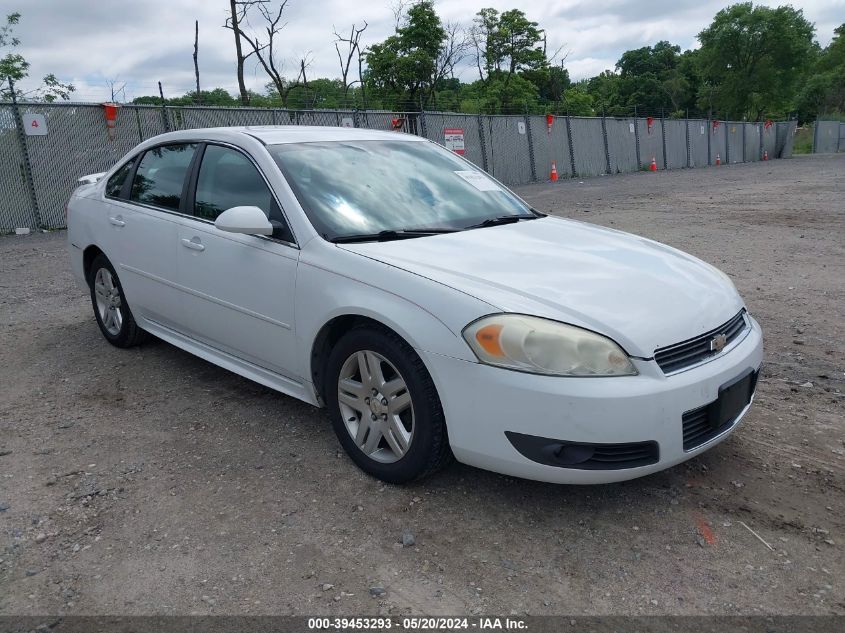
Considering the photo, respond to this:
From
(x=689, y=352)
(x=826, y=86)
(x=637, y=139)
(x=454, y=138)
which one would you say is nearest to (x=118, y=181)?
(x=689, y=352)

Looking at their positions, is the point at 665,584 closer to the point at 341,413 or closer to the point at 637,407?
the point at 637,407

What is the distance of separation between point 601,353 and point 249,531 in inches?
60.1

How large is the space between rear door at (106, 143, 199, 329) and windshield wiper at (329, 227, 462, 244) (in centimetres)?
134

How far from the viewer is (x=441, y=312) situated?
270cm

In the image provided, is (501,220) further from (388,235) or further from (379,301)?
(379,301)

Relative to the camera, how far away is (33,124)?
12906mm

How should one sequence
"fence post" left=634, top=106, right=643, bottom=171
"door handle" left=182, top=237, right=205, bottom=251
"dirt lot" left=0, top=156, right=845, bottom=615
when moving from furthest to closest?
"fence post" left=634, top=106, right=643, bottom=171 < "door handle" left=182, top=237, right=205, bottom=251 < "dirt lot" left=0, top=156, right=845, bottom=615

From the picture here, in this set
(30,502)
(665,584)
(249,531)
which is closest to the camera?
(665,584)

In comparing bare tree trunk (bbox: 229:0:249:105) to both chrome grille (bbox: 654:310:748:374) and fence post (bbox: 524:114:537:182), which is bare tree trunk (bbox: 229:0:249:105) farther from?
chrome grille (bbox: 654:310:748:374)

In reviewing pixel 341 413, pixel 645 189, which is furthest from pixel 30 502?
pixel 645 189

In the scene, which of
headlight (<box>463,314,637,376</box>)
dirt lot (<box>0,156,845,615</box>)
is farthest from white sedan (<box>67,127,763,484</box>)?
dirt lot (<box>0,156,845,615</box>)

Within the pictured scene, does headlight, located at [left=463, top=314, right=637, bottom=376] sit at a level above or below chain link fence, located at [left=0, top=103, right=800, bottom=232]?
below

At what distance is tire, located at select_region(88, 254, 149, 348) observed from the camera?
489 cm

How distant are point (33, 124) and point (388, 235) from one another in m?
12.2
